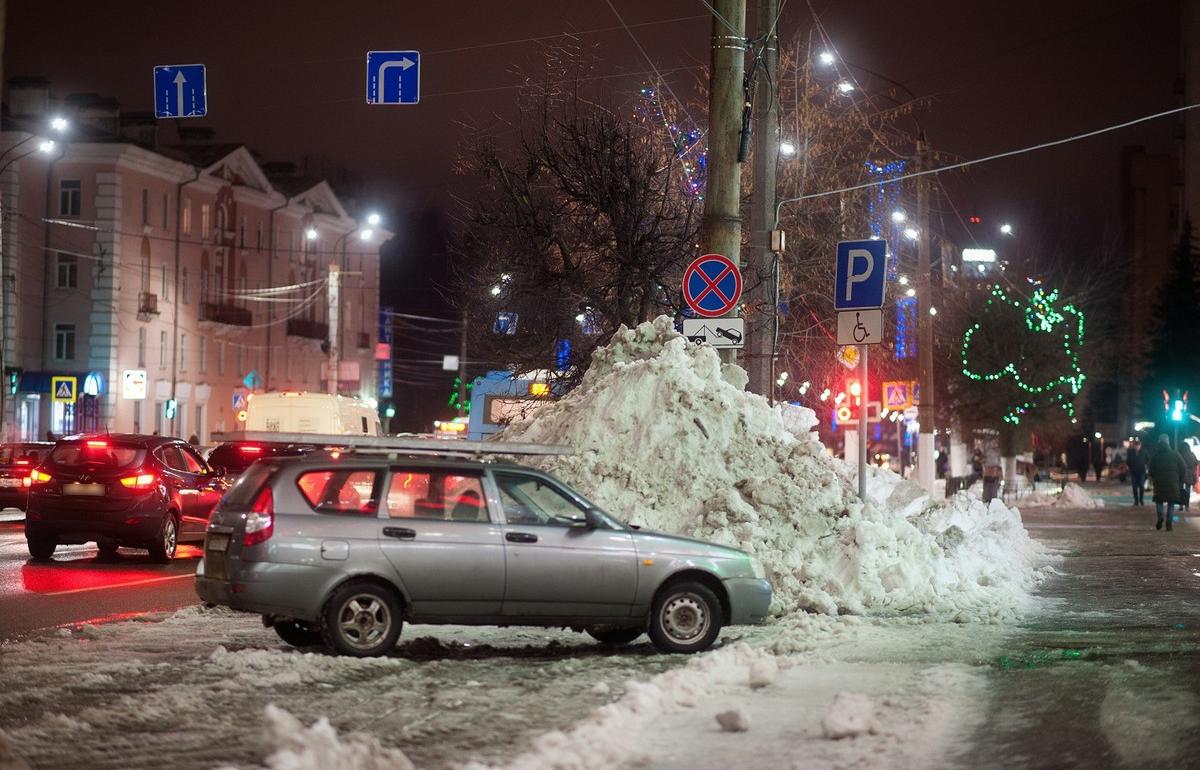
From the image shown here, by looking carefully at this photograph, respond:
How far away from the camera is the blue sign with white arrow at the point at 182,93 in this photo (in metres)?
22.4

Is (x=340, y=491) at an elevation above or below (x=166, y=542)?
above

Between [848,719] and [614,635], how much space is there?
4.39 metres

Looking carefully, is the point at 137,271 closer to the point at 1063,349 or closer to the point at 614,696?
the point at 1063,349

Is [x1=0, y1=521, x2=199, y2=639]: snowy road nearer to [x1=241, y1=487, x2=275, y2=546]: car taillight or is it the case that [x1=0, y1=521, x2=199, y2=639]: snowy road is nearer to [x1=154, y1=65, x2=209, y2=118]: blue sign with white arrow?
[x1=241, y1=487, x2=275, y2=546]: car taillight

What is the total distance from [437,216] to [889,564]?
85.0 metres

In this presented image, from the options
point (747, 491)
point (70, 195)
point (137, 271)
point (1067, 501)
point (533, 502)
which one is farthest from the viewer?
point (137, 271)

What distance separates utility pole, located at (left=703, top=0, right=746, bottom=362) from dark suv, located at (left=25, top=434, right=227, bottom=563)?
722cm

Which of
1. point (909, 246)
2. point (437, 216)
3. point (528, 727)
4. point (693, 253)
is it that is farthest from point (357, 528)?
point (437, 216)

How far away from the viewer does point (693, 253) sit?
2356 cm

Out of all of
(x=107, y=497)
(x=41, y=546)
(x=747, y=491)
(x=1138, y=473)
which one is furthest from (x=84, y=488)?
(x=1138, y=473)

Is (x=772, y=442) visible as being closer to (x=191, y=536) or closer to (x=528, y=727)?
(x=528, y=727)

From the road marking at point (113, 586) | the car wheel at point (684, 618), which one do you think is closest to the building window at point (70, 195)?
the road marking at point (113, 586)

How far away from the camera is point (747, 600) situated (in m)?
11.9

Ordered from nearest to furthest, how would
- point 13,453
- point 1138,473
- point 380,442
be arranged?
1. point 380,442
2. point 13,453
3. point 1138,473
